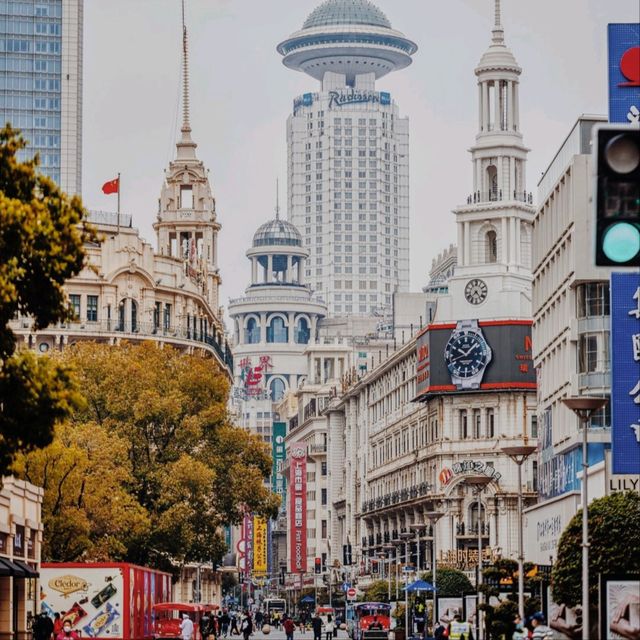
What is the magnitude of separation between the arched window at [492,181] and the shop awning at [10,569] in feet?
314

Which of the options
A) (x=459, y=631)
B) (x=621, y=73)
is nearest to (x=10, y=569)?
(x=459, y=631)

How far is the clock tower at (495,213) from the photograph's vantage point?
14288 cm

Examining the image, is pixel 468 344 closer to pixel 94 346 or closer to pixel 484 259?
pixel 484 259

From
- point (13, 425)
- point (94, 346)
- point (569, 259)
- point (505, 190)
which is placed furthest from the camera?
point (505, 190)

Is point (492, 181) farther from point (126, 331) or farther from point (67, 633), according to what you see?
point (67, 633)

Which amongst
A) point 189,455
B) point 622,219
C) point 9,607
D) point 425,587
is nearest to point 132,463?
point 189,455

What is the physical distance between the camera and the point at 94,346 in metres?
100

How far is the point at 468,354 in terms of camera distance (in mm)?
137500

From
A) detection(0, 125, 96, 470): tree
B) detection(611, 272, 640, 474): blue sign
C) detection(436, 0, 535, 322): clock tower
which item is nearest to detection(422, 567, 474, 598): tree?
detection(436, 0, 535, 322): clock tower

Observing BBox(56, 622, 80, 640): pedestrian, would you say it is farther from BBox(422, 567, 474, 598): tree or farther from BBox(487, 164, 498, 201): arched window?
BBox(487, 164, 498, 201): arched window

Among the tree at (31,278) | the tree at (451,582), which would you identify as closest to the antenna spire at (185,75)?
the tree at (451,582)

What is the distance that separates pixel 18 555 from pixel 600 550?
65.7 ft

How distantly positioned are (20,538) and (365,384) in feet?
374

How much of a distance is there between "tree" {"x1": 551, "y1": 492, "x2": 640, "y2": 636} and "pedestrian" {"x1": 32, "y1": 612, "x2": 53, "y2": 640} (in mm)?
15885
